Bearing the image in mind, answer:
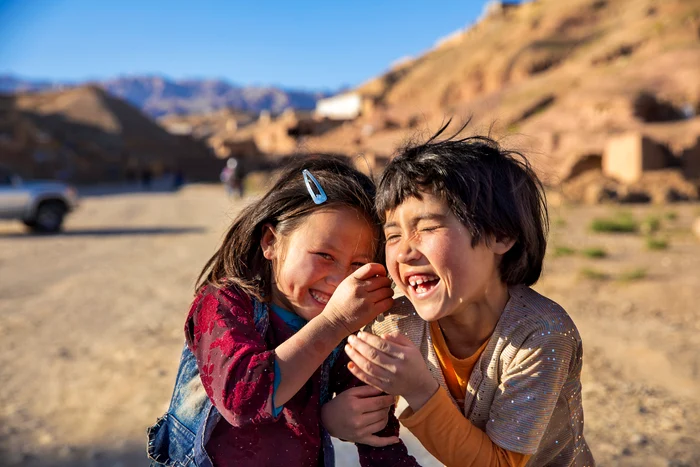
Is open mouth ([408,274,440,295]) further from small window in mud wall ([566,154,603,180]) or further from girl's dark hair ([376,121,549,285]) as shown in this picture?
small window in mud wall ([566,154,603,180])

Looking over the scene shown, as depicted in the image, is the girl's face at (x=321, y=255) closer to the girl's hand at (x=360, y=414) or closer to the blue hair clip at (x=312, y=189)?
the blue hair clip at (x=312, y=189)

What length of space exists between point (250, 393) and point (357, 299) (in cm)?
37

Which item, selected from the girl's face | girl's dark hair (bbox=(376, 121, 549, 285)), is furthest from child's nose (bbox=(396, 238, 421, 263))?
the girl's face

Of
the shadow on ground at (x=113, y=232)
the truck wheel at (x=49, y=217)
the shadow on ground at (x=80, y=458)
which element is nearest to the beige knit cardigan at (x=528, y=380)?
the shadow on ground at (x=80, y=458)

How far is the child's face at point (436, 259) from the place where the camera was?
68.3 inches

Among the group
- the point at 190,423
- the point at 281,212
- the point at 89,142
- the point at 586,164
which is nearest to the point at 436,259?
the point at 281,212

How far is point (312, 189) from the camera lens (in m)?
2.03

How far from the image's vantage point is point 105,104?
221 ft

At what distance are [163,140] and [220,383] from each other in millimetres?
61475

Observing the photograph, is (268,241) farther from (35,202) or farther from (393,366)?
(35,202)

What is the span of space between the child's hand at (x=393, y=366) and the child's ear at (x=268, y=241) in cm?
54

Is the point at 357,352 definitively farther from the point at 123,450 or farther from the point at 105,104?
the point at 105,104

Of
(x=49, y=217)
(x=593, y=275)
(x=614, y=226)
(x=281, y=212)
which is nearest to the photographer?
(x=281, y=212)

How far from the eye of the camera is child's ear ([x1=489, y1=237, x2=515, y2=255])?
5.93 ft
